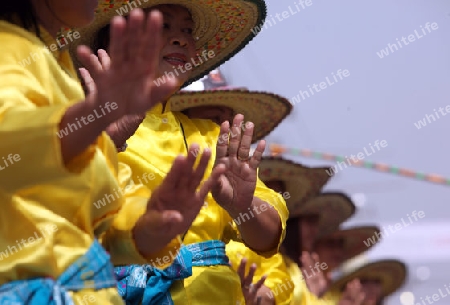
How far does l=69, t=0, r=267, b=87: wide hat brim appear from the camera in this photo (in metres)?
1.57

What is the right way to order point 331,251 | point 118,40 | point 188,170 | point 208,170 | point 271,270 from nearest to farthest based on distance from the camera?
1. point 118,40
2. point 188,170
3. point 208,170
4. point 271,270
5. point 331,251

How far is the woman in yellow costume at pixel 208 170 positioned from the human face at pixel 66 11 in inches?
11.9

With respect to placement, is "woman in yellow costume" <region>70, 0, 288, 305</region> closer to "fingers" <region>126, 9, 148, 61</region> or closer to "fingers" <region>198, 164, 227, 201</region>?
"fingers" <region>198, 164, 227, 201</region>

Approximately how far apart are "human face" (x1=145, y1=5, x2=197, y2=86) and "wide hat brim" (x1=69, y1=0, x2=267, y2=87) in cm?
3

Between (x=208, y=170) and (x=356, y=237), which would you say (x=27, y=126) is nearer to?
(x=208, y=170)

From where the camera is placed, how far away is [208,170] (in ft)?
4.76

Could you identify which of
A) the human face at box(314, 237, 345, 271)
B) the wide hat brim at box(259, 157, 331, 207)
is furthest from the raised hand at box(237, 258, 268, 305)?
the human face at box(314, 237, 345, 271)

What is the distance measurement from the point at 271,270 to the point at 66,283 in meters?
1.42

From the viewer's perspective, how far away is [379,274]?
3510mm

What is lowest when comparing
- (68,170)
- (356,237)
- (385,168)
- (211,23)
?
(356,237)

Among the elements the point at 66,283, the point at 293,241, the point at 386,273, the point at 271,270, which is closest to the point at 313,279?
the point at 271,270

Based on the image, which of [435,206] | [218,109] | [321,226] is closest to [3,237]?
[218,109]

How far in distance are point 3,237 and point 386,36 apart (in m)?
3.20

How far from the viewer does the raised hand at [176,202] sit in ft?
2.80
